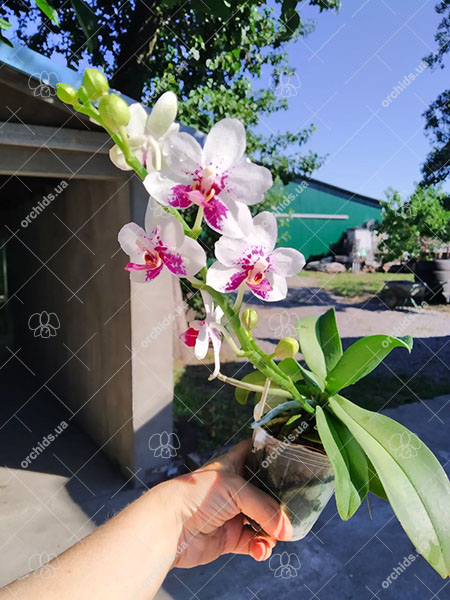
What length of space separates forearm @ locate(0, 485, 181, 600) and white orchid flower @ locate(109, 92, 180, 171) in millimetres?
653

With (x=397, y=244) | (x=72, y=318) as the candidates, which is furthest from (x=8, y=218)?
(x=397, y=244)

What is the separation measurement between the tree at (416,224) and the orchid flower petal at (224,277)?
956 cm

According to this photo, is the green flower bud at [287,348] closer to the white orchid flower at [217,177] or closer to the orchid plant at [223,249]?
the orchid plant at [223,249]

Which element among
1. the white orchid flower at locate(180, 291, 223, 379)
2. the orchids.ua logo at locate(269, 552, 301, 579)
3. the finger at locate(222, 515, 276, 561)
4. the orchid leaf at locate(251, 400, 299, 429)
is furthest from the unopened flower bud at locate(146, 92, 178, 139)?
the orchids.ua logo at locate(269, 552, 301, 579)

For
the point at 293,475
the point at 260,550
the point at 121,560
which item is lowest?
the point at 121,560

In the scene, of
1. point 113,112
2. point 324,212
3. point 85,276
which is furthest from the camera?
point 324,212

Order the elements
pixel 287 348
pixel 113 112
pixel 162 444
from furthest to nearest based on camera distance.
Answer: pixel 162 444 < pixel 287 348 < pixel 113 112

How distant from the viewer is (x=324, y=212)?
13844 mm

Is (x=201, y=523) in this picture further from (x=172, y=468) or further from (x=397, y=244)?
(x=397, y=244)

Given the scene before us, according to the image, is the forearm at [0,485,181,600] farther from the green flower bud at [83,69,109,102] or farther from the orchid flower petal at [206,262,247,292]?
the green flower bud at [83,69,109,102]

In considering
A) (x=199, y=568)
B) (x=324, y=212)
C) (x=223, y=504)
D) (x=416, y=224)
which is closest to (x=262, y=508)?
(x=223, y=504)

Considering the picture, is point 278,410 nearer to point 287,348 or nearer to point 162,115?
point 287,348

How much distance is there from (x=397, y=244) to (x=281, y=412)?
982 centimetres

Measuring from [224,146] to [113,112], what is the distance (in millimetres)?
125
